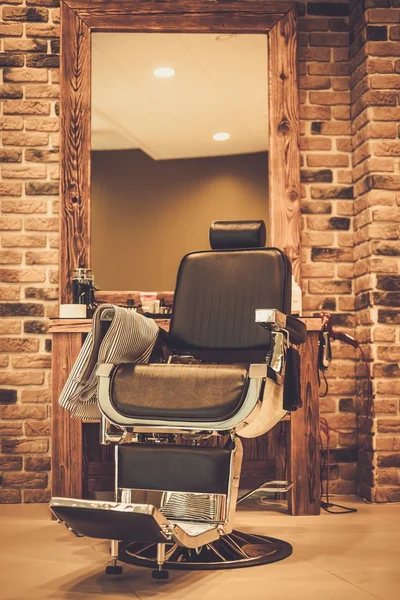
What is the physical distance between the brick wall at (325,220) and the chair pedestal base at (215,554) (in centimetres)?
121

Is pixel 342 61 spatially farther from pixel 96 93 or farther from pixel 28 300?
pixel 28 300

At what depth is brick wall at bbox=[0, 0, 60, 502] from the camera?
381 centimetres

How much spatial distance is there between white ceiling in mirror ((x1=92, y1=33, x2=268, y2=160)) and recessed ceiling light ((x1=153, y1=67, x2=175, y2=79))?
0.02 metres

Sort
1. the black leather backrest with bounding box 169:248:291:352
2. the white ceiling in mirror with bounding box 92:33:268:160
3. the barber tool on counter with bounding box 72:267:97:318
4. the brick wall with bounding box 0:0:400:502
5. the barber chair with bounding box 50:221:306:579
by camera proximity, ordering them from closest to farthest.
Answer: the barber chair with bounding box 50:221:306:579
the black leather backrest with bounding box 169:248:291:352
the barber tool on counter with bounding box 72:267:97:318
the brick wall with bounding box 0:0:400:502
the white ceiling in mirror with bounding box 92:33:268:160

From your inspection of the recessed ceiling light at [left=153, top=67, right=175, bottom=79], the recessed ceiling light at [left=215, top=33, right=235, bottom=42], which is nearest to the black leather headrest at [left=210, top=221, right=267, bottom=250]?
the recessed ceiling light at [left=153, top=67, right=175, bottom=79]

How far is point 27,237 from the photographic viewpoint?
3.89m

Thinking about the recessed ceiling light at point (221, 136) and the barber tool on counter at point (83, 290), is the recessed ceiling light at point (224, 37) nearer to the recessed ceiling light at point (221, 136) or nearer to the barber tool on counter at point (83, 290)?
the recessed ceiling light at point (221, 136)

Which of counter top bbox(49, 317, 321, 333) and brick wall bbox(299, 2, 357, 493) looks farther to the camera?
brick wall bbox(299, 2, 357, 493)

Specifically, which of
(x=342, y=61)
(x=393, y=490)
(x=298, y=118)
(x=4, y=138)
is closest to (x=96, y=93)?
(x=4, y=138)

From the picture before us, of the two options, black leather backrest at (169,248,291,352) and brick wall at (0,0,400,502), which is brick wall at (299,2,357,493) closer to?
brick wall at (0,0,400,502)

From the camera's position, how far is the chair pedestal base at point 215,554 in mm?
2383

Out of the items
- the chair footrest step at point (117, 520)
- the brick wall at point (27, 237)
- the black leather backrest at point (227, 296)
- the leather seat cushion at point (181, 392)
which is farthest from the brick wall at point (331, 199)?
the chair footrest step at point (117, 520)

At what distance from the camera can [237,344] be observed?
288 cm

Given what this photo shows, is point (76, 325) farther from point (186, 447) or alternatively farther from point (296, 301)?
point (186, 447)
